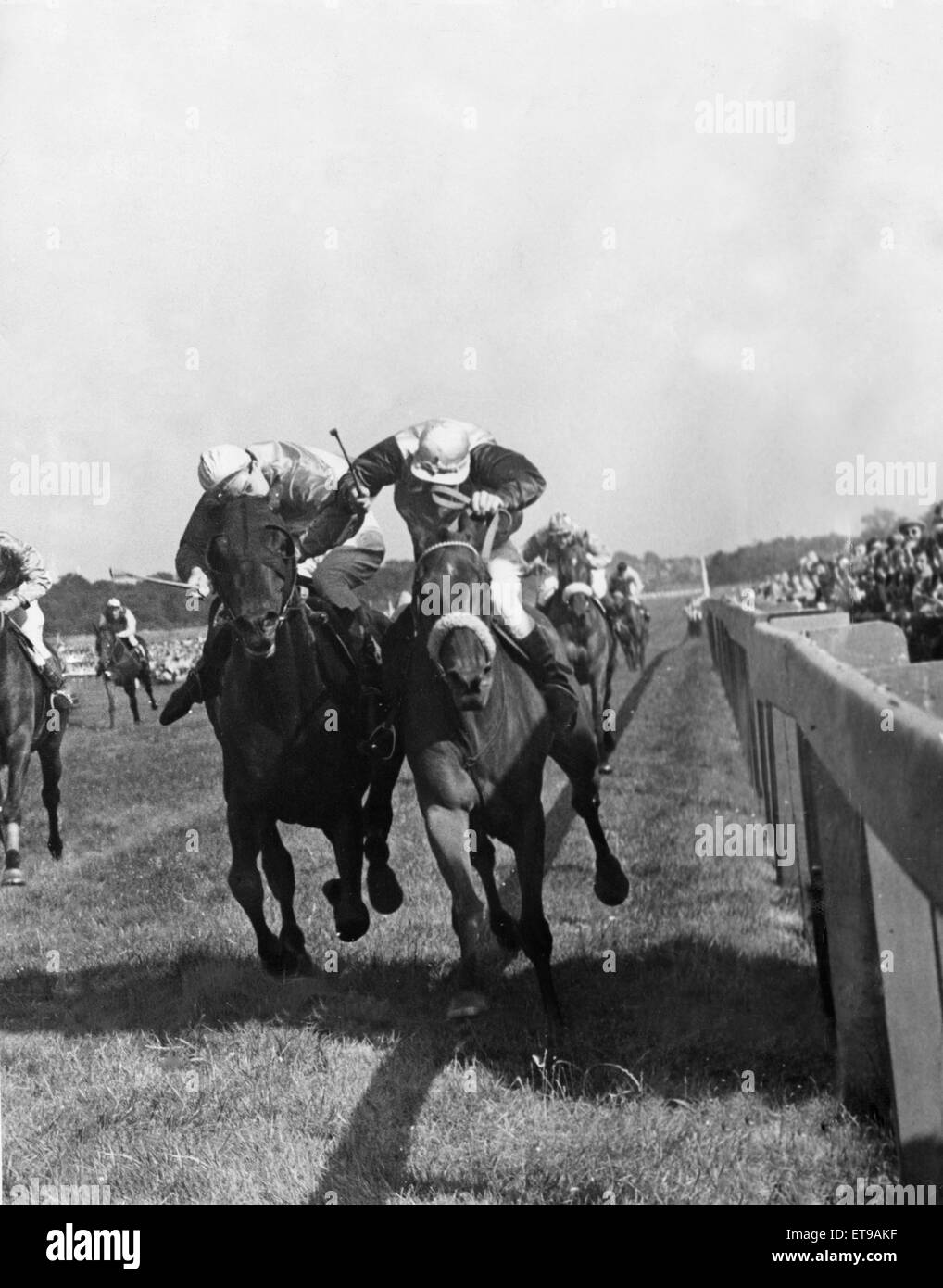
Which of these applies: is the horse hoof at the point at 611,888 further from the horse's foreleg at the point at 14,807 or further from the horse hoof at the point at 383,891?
the horse's foreleg at the point at 14,807

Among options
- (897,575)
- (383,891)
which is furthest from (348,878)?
(897,575)

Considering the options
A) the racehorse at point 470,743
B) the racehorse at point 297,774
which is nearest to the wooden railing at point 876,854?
the racehorse at point 470,743

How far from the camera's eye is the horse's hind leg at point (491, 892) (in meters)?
5.87

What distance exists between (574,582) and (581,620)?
386 mm

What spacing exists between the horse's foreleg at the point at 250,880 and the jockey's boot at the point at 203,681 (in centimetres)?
44

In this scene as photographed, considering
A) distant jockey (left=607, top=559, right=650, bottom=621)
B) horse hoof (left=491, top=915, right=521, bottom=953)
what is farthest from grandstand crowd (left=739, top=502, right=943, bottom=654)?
horse hoof (left=491, top=915, right=521, bottom=953)

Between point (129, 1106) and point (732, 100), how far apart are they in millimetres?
3818

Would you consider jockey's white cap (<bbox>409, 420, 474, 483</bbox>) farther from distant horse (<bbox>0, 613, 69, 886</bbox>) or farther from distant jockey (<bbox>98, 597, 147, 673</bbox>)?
distant horse (<bbox>0, 613, 69, 886</bbox>)

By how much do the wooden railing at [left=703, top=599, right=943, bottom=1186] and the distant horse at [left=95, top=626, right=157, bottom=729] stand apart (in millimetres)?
2630

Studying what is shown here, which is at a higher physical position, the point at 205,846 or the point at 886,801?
the point at 886,801

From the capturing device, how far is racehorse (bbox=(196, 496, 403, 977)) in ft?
18.9

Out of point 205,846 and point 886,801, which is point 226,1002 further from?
point 886,801

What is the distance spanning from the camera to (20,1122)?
4.82 meters
